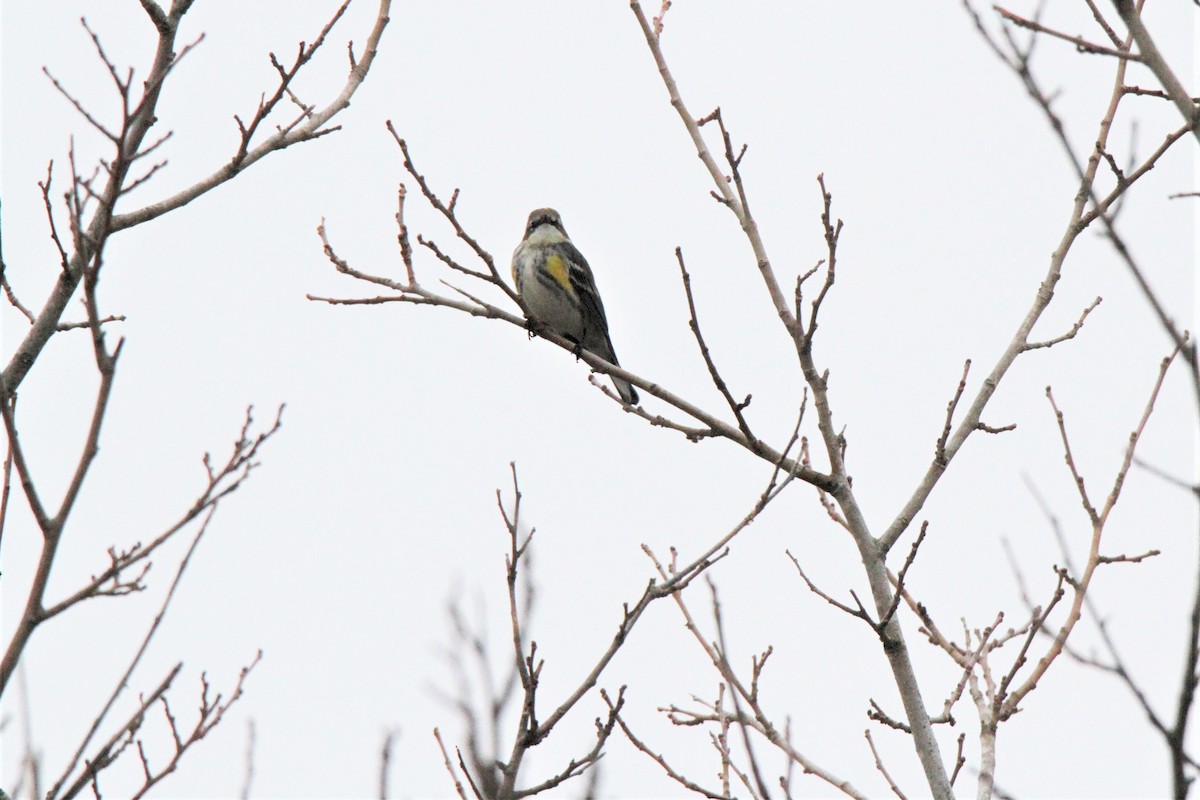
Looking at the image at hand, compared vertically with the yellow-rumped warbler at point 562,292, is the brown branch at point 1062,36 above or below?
below

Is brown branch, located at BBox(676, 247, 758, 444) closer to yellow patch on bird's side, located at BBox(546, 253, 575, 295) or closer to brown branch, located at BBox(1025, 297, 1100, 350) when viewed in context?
brown branch, located at BBox(1025, 297, 1100, 350)

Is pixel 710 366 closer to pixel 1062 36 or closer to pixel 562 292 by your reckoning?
pixel 1062 36

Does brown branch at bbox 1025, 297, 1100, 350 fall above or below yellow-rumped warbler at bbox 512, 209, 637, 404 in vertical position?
below

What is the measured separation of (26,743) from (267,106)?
8.52 feet

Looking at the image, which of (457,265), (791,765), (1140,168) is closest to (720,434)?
(457,265)

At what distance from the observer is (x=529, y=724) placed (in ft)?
12.1

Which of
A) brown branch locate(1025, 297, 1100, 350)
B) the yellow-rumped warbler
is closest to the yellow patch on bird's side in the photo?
the yellow-rumped warbler

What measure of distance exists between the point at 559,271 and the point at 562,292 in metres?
0.21

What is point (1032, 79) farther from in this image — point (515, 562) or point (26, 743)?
point (26, 743)

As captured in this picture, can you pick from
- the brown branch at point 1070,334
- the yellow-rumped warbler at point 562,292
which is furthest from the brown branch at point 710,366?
the yellow-rumped warbler at point 562,292

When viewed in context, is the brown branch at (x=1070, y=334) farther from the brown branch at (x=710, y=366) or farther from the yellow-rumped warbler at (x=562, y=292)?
the yellow-rumped warbler at (x=562, y=292)

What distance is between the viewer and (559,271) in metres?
11.2

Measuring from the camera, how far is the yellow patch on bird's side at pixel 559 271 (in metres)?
11.1

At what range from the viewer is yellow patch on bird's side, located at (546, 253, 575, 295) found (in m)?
11.1
